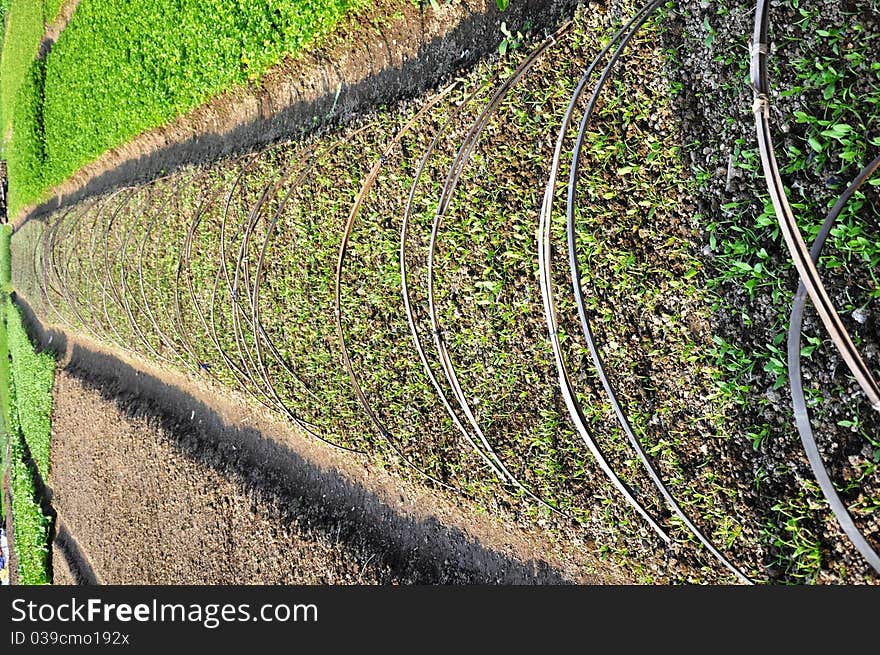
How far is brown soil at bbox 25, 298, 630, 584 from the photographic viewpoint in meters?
4.72

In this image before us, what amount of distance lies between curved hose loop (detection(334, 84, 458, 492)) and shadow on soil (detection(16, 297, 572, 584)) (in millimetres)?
525

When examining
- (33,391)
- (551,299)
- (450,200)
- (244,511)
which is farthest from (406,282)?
(33,391)

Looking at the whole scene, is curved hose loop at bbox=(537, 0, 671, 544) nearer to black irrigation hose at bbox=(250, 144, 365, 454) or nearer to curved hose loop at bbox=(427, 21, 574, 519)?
curved hose loop at bbox=(427, 21, 574, 519)

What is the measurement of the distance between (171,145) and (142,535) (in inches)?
193

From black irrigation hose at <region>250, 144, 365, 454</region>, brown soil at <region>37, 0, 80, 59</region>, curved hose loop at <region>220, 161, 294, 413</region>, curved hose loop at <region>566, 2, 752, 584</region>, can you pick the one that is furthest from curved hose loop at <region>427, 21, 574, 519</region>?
brown soil at <region>37, 0, 80, 59</region>

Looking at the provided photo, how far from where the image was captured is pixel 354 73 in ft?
18.4

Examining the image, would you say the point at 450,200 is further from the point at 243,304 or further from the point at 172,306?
the point at 172,306

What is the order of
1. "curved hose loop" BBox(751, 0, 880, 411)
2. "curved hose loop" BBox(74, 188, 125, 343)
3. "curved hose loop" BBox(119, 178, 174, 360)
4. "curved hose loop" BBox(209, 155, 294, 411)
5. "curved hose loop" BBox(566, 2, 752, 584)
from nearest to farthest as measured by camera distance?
"curved hose loop" BBox(751, 0, 880, 411) < "curved hose loop" BBox(566, 2, 752, 584) < "curved hose loop" BBox(209, 155, 294, 411) < "curved hose loop" BBox(119, 178, 174, 360) < "curved hose loop" BBox(74, 188, 125, 343)

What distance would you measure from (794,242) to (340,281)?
3.68m

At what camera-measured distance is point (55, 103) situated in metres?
12.5

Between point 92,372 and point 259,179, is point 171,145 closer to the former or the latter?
point 259,179

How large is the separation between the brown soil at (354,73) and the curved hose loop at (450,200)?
0.27 meters

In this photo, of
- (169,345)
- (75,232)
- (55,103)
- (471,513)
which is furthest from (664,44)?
(55,103)

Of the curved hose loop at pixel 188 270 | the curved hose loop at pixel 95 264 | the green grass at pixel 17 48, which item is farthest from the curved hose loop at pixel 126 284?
the green grass at pixel 17 48
